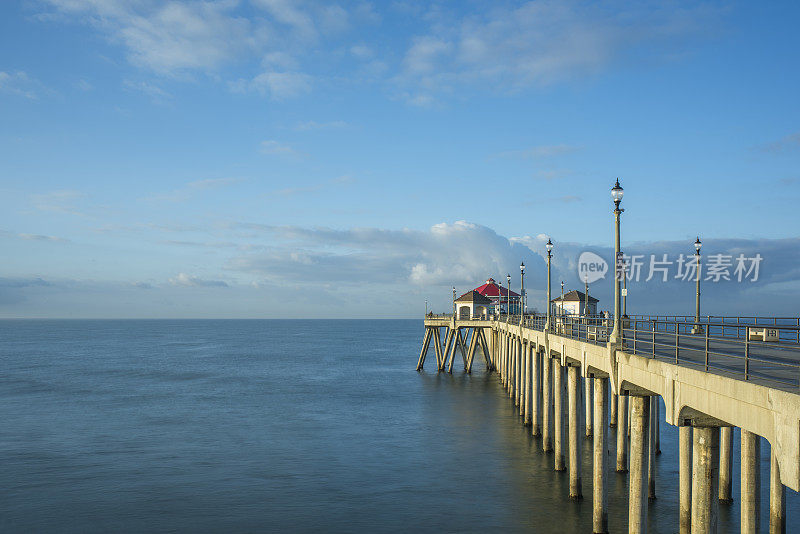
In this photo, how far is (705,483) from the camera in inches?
444

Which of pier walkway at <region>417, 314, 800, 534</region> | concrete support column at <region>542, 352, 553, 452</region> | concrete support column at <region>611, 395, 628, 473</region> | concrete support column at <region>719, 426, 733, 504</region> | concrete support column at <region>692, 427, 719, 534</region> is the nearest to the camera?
pier walkway at <region>417, 314, 800, 534</region>

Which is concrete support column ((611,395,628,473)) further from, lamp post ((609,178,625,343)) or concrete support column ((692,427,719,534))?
concrete support column ((692,427,719,534))

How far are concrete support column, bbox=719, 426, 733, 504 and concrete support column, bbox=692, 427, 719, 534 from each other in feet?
26.3

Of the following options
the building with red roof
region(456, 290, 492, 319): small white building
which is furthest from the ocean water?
the building with red roof

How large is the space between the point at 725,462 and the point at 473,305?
4503 centimetres

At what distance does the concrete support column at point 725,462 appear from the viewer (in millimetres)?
18859

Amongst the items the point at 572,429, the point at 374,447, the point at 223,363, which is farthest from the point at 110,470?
the point at 223,363

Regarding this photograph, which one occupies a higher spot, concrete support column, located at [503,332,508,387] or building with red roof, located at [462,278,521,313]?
building with red roof, located at [462,278,521,313]

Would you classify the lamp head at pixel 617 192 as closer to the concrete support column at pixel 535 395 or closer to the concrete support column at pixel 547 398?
the concrete support column at pixel 547 398

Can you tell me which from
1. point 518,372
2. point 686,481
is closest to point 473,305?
point 518,372

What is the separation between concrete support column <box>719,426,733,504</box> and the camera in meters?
18.9

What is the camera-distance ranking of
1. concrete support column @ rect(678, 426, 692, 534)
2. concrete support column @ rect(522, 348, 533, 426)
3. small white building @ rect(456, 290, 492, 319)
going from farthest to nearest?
small white building @ rect(456, 290, 492, 319), concrete support column @ rect(522, 348, 533, 426), concrete support column @ rect(678, 426, 692, 534)

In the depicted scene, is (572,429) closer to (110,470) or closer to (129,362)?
(110,470)

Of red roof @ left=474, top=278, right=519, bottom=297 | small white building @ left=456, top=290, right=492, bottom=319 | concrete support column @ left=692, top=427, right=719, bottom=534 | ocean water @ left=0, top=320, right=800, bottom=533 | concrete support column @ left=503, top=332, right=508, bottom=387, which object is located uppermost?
red roof @ left=474, top=278, right=519, bottom=297
